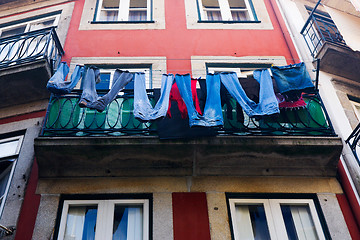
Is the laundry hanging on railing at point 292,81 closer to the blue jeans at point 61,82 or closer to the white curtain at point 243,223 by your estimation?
the white curtain at point 243,223

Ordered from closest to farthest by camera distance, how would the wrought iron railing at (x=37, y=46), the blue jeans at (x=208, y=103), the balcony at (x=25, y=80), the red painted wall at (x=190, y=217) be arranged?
the red painted wall at (x=190, y=217), the blue jeans at (x=208, y=103), the balcony at (x=25, y=80), the wrought iron railing at (x=37, y=46)

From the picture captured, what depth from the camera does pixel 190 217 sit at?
5.88m

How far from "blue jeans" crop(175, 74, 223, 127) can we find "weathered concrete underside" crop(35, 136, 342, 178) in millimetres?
372

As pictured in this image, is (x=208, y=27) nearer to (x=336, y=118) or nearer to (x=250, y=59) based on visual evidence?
(x=250, y=59)

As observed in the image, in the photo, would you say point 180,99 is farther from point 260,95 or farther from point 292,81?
point 292,81

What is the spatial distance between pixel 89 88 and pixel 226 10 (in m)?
5.56

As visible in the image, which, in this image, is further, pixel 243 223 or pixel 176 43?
pixel 176 43

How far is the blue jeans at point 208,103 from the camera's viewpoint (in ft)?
19.5

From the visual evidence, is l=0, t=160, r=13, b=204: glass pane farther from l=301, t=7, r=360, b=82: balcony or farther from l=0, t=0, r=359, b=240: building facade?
l=301, t=7, r=360, b=82: balcony

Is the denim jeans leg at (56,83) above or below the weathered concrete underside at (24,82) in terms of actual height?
below

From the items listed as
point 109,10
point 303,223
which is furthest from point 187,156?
point 109,10

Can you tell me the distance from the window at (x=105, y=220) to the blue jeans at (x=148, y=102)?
145 cm

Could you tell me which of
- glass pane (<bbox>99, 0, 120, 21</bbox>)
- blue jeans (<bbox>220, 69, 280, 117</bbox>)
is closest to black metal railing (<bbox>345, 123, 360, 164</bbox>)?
blue jeans (<bbox>220, 69, 280, 117</bbox>)

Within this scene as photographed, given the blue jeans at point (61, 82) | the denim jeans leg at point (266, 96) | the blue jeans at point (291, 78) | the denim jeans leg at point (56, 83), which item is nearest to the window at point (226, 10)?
the blue jeans at point (291, 78)
